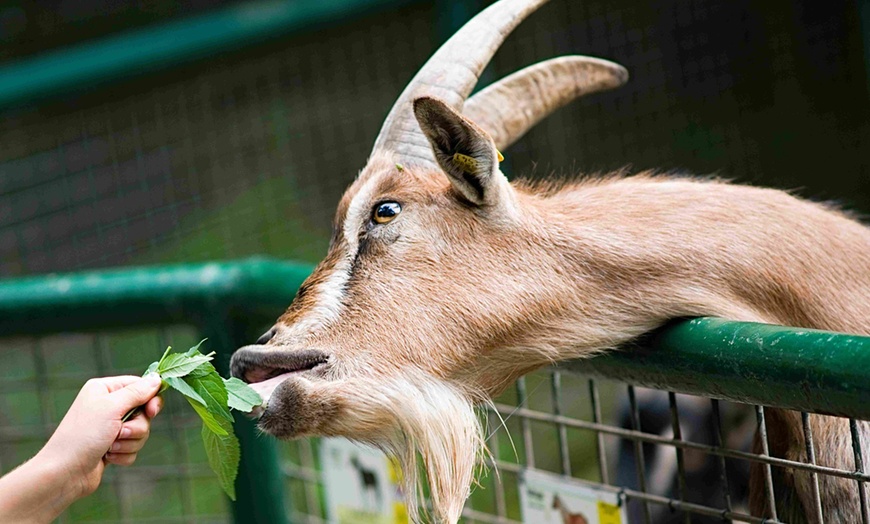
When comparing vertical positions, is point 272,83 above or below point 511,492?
above

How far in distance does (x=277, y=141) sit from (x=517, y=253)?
3.78 m

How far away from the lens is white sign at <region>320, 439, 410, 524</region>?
2785 mm

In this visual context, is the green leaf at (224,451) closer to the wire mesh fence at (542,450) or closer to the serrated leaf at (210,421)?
the serrated leaf at (210,421)

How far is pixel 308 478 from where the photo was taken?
10.7ft

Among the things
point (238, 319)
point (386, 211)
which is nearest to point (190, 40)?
point (238, 319)

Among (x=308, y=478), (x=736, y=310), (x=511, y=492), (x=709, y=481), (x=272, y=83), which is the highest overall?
(x=272, y=83)

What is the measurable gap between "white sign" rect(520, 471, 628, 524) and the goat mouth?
22.6 inches

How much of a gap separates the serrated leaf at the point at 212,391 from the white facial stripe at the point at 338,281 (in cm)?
20

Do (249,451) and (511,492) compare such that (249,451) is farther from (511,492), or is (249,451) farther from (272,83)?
(272,83)

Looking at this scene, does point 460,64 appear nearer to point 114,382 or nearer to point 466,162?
point 466,162

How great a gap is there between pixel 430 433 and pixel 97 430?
591 millimetres

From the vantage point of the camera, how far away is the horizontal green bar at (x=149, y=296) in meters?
2.92

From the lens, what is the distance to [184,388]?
74.2 inches

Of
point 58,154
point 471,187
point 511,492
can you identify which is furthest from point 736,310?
point 58,154
